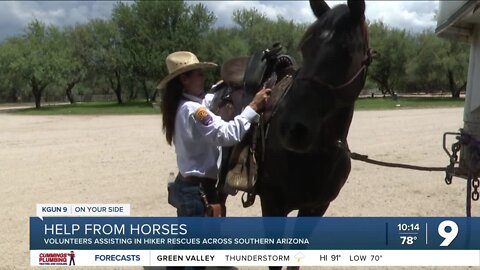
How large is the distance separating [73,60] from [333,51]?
57.6 metres

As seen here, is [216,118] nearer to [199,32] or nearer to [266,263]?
[266,263]

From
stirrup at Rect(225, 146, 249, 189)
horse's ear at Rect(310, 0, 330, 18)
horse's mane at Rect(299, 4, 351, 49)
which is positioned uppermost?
horse's ear at Rect(310, 0, 330, 18)

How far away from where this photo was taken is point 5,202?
7.66 m

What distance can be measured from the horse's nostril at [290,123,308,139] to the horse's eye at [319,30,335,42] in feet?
1.74

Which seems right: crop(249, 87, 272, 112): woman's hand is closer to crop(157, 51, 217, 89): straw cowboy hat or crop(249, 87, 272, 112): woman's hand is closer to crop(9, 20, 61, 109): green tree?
crop(157, 51, 217, 89): straw cowboy hat

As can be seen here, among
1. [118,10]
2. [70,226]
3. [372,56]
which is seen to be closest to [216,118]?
[372,56]

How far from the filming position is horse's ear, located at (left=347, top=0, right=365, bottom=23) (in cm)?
274

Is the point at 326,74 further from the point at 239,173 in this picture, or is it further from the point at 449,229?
the point at 449,229

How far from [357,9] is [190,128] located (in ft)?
4.31

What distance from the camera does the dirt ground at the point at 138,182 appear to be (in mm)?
6812

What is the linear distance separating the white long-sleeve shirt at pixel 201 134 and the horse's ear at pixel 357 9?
35.7 inches

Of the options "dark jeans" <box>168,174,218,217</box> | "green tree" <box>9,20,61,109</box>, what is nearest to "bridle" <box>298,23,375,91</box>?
"dark jeans" <box>168,174,218,217</box>

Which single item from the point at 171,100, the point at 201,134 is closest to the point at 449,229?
the point at 201,134

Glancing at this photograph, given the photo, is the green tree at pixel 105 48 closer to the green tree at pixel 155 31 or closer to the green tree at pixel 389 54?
the green tree at pixel 155 31
